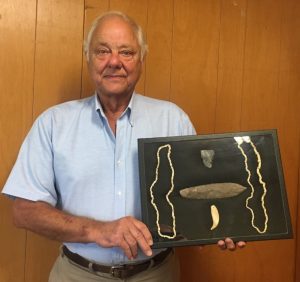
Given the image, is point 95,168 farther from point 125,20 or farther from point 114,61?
point 125,20

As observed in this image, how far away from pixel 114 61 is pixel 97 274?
583 millimetres

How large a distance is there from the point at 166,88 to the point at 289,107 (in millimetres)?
505

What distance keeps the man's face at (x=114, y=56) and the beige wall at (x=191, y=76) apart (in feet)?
0.92

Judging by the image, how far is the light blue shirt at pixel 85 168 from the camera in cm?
106

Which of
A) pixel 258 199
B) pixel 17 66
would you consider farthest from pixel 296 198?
pixel 17 66

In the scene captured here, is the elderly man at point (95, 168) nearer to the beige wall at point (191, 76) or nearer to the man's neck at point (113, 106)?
the man's neck at point (113, 106)

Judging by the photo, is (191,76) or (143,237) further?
(191,76)

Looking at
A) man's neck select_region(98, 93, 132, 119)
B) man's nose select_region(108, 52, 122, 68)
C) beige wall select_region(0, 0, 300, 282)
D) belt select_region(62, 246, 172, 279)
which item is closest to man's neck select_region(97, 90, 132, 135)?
man's neck select_region(98, 93, 132, 119)

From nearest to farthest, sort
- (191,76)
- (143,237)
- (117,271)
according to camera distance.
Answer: (143,237) < (117,271) < (191,76)

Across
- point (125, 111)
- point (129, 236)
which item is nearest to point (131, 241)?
point (129, 236)

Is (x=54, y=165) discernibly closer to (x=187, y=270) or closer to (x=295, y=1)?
(x=187, y=270)

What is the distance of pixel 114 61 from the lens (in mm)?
1057

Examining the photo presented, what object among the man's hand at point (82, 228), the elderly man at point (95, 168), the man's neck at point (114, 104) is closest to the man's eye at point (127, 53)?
the elderly man at point (95, 168)

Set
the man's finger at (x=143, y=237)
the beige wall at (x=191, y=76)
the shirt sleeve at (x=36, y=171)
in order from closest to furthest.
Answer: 1. the man's finger at (x=143, y=237)
2. the shirt sleeve at (x=36, y=171)
3. the beige wall at (x=191, y=76)
